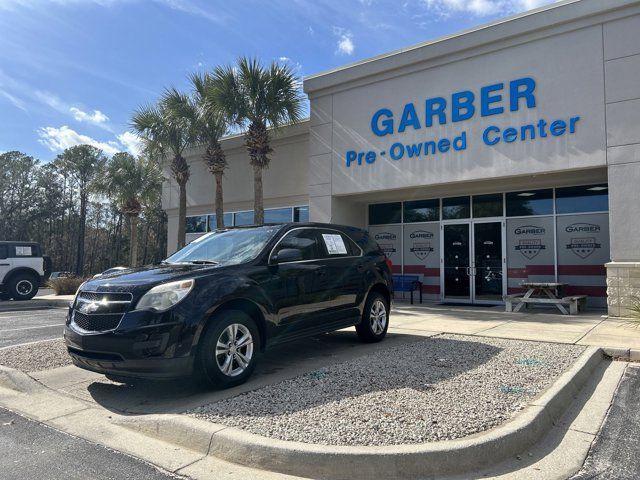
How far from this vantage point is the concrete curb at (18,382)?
5.49 metres

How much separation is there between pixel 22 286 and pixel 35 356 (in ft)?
41.0

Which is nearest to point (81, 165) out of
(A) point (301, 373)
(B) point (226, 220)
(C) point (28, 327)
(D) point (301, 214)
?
(B) point (226, 220)

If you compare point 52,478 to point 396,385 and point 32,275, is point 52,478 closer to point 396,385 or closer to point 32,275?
point 396,385

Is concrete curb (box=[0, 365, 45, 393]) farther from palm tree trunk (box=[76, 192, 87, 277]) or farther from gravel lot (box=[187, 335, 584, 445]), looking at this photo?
palm tree trunk (box=[76, 192, 87, 277])

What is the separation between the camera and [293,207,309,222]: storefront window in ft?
56.1

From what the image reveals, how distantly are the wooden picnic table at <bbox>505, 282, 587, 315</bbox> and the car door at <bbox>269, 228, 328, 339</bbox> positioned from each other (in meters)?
7.43

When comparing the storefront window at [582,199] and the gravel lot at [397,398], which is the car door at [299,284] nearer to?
the gravel lot at [397,398]

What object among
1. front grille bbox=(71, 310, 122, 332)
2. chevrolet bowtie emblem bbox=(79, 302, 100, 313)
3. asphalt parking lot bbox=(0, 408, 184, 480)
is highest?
chevrolet bowtie emblem bbox=(79, 302, 100, 313)

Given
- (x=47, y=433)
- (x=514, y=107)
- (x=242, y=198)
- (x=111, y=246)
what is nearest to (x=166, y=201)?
(x=242, y=198)

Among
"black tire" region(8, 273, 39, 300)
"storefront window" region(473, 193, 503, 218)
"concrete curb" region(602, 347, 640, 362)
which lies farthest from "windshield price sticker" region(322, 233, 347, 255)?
"black tire" region(8, 273, 39, 300)

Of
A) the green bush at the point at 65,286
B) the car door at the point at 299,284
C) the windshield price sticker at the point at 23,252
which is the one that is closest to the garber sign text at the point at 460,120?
the car door at the point at 299,284

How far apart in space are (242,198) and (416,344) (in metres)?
12.7

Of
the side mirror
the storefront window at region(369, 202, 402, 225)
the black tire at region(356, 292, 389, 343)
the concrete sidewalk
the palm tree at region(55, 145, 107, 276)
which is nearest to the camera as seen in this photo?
the side mirror

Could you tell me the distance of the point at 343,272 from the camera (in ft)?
22.6
